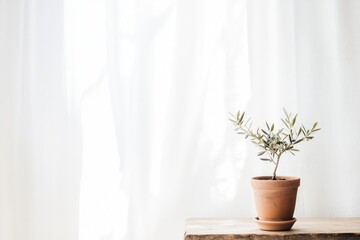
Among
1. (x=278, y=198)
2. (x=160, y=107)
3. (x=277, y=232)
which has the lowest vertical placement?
(x=277, y=232)

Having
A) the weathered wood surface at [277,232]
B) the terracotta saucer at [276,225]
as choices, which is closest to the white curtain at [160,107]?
the weathered wood surface at [277,232]

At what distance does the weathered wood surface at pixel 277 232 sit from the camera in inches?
53.3

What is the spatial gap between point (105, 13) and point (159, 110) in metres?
0.51

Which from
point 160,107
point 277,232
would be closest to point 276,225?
point 277,232

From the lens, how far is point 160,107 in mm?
1843

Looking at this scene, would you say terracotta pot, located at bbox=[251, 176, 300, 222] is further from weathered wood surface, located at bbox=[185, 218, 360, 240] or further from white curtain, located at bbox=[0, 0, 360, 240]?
white curtain, located at bbox=[0, 0, 360, 240]

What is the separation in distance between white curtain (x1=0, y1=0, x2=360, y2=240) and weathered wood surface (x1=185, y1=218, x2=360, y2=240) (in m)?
0.24

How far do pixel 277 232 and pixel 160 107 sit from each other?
755 millimetres

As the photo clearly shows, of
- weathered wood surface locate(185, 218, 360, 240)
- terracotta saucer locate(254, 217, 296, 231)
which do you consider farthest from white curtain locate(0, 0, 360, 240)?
terracotta saucer locate(254, 217, 296, 231)

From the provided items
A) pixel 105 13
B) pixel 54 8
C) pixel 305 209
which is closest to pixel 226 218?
pixel 305 209

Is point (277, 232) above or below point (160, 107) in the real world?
below

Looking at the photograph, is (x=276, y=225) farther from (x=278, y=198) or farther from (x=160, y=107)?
(x=160, y=107)

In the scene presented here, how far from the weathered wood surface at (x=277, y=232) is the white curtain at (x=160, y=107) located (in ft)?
0.78

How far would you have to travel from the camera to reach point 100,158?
1831 millimetres
